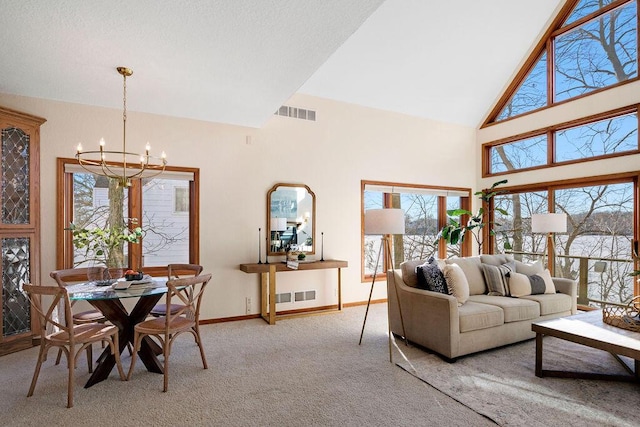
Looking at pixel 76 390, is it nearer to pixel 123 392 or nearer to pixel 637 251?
pixel 123 392

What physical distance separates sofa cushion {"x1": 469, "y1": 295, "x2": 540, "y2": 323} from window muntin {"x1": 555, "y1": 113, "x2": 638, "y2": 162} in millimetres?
2827

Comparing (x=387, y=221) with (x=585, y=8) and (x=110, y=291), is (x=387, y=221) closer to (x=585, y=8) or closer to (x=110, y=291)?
(x=110, y=291)

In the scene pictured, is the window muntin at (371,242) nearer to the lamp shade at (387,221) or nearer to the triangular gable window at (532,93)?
the lamp shade at (387,221)

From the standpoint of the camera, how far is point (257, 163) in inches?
192

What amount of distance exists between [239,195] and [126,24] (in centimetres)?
263

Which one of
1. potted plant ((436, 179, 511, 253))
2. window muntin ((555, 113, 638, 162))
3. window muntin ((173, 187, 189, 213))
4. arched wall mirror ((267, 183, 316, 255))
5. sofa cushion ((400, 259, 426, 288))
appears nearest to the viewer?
sofa cushion ((400, 259, 426, 288))

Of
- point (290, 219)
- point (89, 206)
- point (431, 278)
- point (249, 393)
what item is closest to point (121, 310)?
point (249, 393)

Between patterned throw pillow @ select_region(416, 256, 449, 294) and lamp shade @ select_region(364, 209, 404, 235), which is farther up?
lamp shade @ select_region(364, 209, 404, 235)

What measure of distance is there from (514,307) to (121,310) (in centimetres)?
383

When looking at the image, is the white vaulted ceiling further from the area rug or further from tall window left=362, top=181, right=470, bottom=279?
the area rug

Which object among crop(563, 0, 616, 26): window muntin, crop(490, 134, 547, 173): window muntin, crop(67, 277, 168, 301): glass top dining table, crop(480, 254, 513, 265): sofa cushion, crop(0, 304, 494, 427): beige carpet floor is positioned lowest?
crop(0, 304, 494, 427): beige carpet floor

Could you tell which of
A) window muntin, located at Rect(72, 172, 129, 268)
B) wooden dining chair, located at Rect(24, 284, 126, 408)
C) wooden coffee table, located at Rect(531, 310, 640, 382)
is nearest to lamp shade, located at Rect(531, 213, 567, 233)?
wooden coffee table, located at Rect(531, 310, 640, 382)

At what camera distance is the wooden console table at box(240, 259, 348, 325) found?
4.49 meters

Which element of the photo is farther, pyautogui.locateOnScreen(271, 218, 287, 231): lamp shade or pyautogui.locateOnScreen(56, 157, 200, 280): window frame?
pyautogui.locateOnScreen(271, 218, 287, 231): lamp shade
